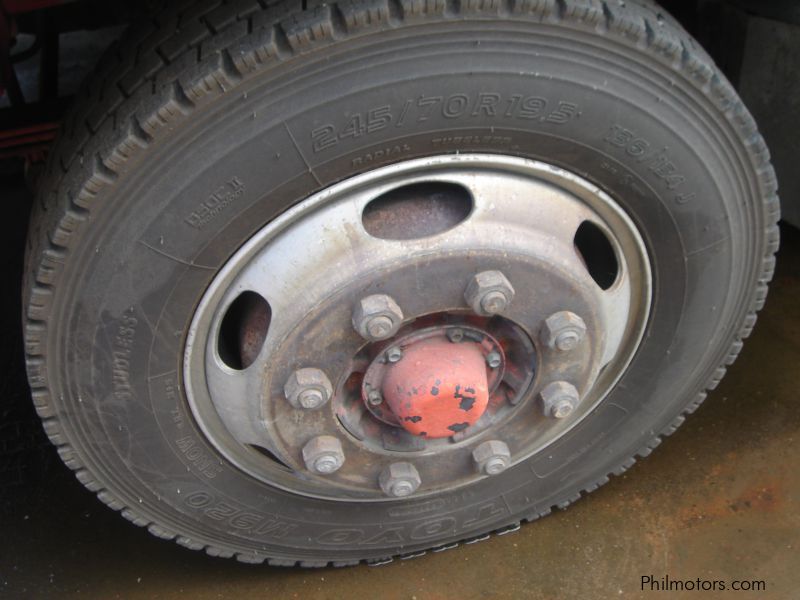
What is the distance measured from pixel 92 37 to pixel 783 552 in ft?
12.3

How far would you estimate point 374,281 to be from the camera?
129cm

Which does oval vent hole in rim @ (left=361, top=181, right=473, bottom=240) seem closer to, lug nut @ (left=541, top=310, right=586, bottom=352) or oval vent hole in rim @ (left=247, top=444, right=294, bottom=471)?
lug nut @ (left=541, top=310, right=586, bottom=352)

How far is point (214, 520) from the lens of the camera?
5.50 ft

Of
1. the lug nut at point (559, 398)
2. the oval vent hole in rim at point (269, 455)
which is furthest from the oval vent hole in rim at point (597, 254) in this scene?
the oval vent hole in rim at point (269, 455)

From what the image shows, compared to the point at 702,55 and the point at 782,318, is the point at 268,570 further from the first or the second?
the point at 782,318

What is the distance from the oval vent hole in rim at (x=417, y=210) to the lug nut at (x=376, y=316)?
11 cm

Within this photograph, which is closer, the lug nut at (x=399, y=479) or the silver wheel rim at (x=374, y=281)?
the silver wheel rim at (x=374, y=281)

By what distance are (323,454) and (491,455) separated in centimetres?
38

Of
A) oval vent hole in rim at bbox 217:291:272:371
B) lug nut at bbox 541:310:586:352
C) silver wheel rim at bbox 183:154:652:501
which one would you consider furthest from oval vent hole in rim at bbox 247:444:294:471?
lug nut at bbox 541:310:586:352

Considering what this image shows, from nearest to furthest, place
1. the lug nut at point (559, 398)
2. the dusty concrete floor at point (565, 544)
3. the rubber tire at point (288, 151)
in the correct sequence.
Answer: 1. the rubber tire at point (288, 151)
2. the lug nut at point (559, 398)
3. the dusty concrete floor at point (565, 544)

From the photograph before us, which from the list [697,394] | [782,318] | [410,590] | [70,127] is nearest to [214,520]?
[410,590]

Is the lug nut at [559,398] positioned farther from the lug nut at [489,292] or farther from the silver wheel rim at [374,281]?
the lug nut at [489,292]

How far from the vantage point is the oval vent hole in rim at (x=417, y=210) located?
4.34ft

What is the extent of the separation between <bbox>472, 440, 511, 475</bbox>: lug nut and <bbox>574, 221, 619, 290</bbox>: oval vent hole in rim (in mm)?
404
